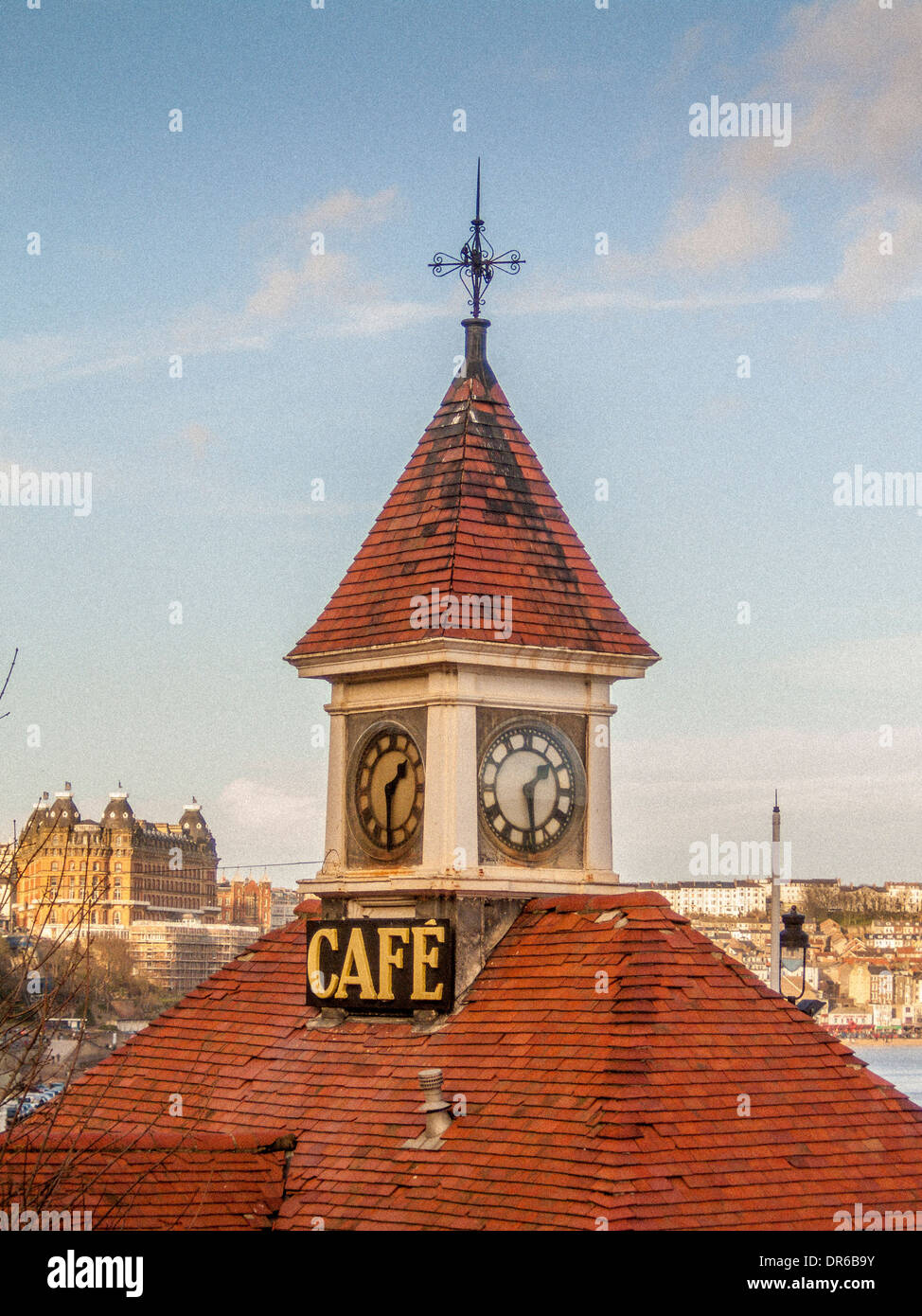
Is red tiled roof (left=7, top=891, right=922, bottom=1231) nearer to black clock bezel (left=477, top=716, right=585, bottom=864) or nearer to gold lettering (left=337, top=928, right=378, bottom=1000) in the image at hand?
gold lettering (left=337, top=928, right=378, bottom=1000)

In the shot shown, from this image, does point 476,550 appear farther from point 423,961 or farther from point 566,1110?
point 566,1110

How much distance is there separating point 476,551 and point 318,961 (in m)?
4.69

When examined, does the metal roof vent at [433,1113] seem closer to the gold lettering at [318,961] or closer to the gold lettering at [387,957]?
the gold lettering at [387,957]

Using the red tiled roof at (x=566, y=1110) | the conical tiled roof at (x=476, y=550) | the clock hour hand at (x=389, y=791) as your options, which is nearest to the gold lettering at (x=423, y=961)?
the red tiled roof at (x=566, y=1110)

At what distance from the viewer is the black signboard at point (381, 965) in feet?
71.0

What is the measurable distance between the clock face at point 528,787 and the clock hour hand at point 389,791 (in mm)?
998

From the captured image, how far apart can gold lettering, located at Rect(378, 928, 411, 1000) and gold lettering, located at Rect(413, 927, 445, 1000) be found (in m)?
0.24

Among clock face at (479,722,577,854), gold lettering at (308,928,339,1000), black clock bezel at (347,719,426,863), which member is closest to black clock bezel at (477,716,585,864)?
clock face at (479,722,577,854)

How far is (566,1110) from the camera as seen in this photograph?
1870 centimetres

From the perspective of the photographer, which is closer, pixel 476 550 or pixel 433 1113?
pixel 433 1113

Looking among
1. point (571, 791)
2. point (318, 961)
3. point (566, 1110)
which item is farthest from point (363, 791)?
point (566, 1110)

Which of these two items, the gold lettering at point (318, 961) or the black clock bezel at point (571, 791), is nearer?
the black clock bezel at point (571, 791)

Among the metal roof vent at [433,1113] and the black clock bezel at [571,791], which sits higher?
the black clock bezel at [571,791]
